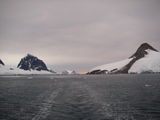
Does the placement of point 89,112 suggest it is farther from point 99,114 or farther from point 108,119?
point 108,119

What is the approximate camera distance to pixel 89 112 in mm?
27438

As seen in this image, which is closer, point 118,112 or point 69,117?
point 69,117

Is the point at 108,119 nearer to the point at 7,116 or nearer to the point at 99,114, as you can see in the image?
the point at 99,114

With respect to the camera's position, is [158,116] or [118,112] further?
[118,112]

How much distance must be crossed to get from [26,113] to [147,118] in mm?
18148

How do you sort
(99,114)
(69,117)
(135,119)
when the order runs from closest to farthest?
(135,119) → (69,117) → (99,114)

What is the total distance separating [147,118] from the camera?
23219mm

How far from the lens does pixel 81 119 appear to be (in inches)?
925

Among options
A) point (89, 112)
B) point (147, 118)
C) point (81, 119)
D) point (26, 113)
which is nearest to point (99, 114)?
point (89, 112)

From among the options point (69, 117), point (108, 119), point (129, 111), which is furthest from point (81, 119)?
point (129, 111)

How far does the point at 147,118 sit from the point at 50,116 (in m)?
13.7

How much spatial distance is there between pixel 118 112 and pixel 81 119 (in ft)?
22.5

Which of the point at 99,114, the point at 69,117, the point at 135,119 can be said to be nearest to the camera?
the point at 135,119

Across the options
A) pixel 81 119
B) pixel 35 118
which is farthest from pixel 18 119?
pixel 81 119
